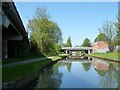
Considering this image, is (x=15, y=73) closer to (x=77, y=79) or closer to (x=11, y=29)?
(x=77, y=79)

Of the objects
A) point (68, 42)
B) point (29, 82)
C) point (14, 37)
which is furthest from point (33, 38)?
point (68, 42)

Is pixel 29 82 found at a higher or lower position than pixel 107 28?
lower

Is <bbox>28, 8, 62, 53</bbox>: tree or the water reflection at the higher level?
<bbox>28, 8, 62, 53</bbox>: tree

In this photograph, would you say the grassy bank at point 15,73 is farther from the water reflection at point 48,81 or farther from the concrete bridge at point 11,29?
the concrete bridge at point 11,29

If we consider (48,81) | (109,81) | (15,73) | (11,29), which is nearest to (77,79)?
(109,81)

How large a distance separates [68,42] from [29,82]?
552 feet

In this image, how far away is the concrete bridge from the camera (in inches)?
977

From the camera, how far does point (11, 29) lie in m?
38.6

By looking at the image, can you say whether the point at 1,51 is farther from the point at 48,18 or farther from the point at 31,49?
the point at 48,18

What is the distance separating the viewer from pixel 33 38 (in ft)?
250

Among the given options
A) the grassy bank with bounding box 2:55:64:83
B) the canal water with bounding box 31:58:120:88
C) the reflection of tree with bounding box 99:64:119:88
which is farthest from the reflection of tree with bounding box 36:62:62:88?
the reflection of tree with bounding box 99:64:119:88

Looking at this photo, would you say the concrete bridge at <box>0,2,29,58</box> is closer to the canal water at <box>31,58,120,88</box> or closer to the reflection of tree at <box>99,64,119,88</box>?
the canal water at <box>31,58,120,88</box>

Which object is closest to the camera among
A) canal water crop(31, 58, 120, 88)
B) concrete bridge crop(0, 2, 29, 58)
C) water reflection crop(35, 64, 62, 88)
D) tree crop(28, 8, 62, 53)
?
water reflection crop(35, 64, 62, 88)

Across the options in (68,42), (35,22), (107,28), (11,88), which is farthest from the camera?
(68,42)
